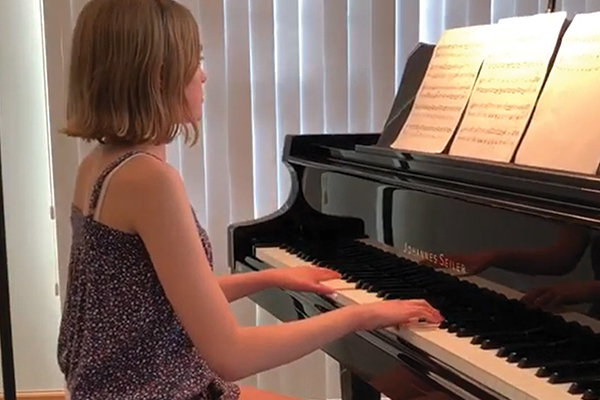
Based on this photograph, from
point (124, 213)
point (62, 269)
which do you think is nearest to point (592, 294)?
point (124, 213)

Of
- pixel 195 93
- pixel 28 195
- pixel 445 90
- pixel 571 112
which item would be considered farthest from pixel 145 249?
pixel 28 195

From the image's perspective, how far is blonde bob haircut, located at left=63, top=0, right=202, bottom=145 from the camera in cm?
126

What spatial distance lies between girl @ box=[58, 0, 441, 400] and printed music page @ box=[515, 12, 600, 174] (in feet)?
1.42

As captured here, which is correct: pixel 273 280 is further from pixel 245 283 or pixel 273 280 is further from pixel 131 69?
pixel 131 69

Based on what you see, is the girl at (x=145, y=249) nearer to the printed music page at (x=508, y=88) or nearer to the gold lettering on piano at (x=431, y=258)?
the gold lettering on piano at (x=431, y=258)

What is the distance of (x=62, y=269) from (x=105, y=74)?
1887mm

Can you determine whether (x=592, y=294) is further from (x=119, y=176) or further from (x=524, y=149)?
(x=119, y=176)

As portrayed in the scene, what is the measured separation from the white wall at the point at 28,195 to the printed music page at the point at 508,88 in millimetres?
1815

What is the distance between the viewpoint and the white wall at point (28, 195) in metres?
3.04

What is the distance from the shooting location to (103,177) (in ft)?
4.22

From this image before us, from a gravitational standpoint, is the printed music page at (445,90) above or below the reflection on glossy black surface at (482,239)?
above

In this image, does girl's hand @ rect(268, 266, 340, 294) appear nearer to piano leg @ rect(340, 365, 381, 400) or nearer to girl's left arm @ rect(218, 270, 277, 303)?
girl's left arm @ rect(218, 270, 277, 303)

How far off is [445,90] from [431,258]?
1.79 feet

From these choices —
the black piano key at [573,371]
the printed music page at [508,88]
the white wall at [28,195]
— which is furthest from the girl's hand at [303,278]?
the white wall at [28,195]
